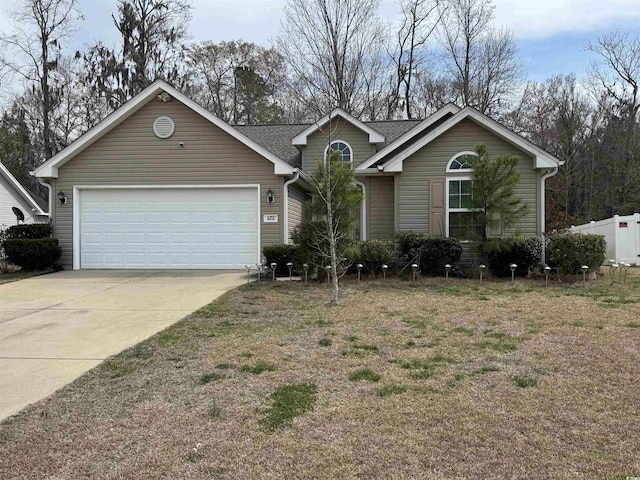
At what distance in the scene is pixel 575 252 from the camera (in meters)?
10.9

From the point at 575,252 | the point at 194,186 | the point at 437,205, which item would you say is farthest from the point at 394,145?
the point at 194,186

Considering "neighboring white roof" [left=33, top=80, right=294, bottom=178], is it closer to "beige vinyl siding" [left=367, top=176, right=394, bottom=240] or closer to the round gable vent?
the round gable vent

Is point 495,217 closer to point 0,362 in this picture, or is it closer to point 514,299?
point 514,299

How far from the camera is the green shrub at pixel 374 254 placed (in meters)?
11.4

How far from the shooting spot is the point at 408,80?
27.2m

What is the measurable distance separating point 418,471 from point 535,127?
29488 millimetres

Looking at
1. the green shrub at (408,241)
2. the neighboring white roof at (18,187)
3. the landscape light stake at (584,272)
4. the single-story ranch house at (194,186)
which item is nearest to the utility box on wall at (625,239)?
the single-story ranch house at (194,186)

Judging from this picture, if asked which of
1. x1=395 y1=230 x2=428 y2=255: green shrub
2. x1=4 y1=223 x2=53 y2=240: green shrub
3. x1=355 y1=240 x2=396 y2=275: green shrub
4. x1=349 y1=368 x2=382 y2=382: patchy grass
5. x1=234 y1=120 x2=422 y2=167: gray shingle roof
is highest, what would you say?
x1=234 y1=120 x2=422 y2=167: gray shingle roof

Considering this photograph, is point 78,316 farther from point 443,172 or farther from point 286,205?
point 443,172

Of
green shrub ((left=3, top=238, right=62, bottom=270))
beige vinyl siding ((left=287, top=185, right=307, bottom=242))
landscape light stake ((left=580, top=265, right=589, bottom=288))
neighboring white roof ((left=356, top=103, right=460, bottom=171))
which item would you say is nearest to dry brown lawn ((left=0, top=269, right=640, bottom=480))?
landscape light stake ((left=580, top=265, right=589, bottom=288))

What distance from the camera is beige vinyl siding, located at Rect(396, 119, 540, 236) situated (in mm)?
12750

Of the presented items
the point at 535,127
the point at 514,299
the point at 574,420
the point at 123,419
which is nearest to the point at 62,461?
the point at 123,419

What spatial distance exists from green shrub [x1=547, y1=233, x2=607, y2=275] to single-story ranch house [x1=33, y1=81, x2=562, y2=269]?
1809 mm

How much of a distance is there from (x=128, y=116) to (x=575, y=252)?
11784 millimetres
